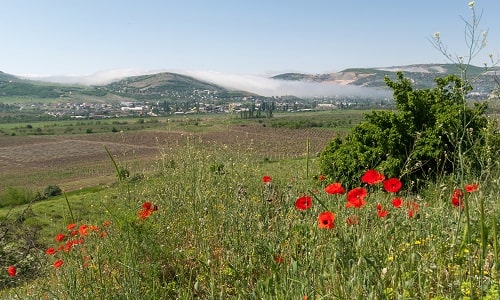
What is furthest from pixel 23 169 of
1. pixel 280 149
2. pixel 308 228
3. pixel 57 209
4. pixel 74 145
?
pixel 308 228

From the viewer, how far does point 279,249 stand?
3.45m

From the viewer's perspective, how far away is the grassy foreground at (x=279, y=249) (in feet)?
8.36

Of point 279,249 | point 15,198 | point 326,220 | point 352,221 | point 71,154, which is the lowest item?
point 71,154

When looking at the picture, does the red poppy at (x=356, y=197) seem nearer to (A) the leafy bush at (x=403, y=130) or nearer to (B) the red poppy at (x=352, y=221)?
(B) the red poppy at (x=352, y=221)

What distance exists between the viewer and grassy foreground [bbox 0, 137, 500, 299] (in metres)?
2.55

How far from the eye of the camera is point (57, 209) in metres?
38.2

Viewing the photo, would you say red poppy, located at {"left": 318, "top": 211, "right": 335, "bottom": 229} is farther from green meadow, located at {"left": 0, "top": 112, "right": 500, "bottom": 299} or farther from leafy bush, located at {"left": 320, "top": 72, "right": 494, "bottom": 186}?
leafy bush, located at {"left": 320, "top": 72, "right": 494, "bottom": 186}

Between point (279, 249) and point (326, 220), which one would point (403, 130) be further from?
point (326, 220)

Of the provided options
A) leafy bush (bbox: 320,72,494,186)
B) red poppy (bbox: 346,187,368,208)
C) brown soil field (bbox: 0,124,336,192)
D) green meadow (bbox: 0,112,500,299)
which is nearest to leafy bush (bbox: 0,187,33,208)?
brown soil field (bbox: 0,124,336,192)

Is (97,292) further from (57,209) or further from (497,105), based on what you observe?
(57,209)

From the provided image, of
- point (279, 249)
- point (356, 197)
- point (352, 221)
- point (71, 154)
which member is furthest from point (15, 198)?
point (356, 197)

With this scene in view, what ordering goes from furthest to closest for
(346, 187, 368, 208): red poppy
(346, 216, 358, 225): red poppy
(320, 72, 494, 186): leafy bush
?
(320, 72, 494, 186): leafy bush, (346, 216, 358, 225): red poppy, (346, 187, 368, 208): red poppy

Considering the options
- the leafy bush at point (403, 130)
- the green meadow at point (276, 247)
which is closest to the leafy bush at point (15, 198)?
the leafy bush at point (403, 130)

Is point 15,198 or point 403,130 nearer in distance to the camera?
point 403,130
